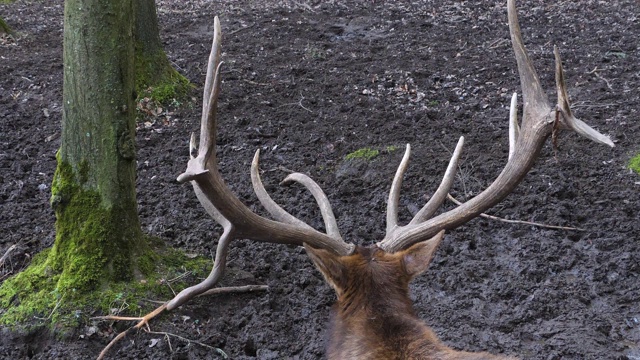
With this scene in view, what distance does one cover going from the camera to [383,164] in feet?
21.1

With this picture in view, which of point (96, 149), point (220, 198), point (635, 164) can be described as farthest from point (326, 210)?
point (635, 164)

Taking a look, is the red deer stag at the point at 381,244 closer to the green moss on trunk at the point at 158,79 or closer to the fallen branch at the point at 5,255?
the fallen branch at the point at 5,255

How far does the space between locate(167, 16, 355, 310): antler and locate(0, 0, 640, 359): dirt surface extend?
0.87 m

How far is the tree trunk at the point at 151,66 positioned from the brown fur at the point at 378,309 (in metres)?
4.84

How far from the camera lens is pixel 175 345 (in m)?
4.32

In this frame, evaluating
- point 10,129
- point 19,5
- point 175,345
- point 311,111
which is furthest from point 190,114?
point 19,5

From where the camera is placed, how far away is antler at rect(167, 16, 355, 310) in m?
3.63

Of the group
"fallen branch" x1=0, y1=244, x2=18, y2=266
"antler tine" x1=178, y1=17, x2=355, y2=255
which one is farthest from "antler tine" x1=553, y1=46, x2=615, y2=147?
"fallen branch" x1=0, y1=244, x2=18, y2=266

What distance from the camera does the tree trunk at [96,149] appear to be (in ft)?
14.7

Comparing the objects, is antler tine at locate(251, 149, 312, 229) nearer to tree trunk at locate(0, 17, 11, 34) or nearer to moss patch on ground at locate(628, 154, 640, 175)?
moss patch on ground at locate(628, 154, 640, 175)

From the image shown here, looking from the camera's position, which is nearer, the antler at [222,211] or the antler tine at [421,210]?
the antler at [222,211]

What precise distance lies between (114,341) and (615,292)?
3.23m

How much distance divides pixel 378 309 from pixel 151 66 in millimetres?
5594

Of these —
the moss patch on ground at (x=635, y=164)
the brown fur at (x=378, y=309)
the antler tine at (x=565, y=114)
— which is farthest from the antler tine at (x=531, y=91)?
the moss patch on ground at (x=635, y=164)
